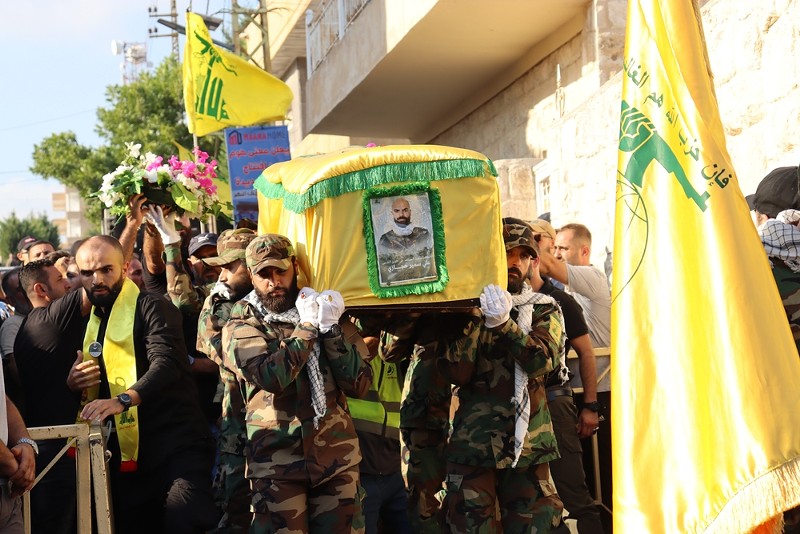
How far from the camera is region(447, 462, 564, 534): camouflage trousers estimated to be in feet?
16.5

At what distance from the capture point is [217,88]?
12.2 m

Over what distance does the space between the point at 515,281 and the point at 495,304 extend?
0.55 m

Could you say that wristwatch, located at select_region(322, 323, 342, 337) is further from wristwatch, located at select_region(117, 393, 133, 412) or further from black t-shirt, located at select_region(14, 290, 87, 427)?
black t-shirt, located at select_region(14, 290, 87, 427)

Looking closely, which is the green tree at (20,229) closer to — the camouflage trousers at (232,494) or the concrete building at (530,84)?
Result: the concrete building at (530,84)

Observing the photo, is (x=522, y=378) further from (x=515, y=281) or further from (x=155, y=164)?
(x=155, y=164)

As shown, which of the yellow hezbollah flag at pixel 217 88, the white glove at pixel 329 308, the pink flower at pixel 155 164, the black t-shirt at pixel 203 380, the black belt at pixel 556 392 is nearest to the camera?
the white glove at pixel 329 308

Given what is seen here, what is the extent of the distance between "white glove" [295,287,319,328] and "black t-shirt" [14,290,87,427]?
5.37ft

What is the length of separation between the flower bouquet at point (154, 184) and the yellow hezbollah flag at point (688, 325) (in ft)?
11.6

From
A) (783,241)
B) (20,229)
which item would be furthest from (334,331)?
(20,229)

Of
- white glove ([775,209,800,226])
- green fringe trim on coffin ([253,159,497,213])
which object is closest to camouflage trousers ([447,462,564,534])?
green fringe trim on coffin ([253,159,497,213])

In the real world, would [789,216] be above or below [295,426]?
above

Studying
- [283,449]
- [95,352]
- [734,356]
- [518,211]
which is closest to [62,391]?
[95,352]

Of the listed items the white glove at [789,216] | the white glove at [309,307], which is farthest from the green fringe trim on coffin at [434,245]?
the white glove at [789,216]

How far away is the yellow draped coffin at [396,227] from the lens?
4.87 m
